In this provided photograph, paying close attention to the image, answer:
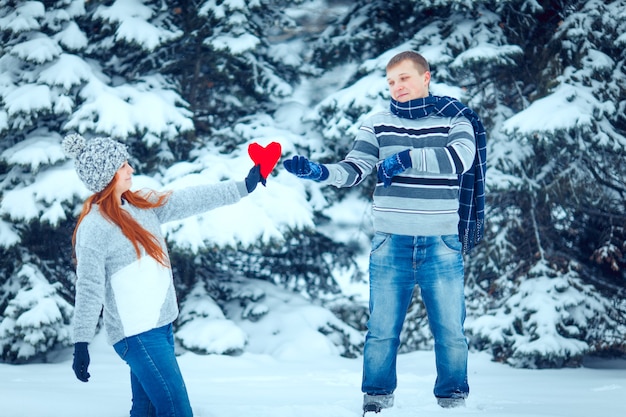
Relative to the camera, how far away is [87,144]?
3.27m

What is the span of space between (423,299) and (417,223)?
1.42ft

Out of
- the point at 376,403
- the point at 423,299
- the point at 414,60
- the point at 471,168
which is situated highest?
the point at 414,60

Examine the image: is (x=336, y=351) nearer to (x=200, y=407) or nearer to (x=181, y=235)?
(x=181, y=235)

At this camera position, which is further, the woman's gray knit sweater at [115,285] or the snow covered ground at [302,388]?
the snow covered ground at [302,388]

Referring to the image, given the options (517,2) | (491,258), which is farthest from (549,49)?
(491,258)

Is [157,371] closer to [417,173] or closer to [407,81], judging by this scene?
[417,173]

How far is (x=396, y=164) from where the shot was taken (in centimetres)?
350

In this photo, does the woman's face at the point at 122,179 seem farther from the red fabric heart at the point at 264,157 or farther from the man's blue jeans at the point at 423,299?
the man's blue jeans at the point at 423,299

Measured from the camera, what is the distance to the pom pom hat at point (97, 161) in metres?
3.21

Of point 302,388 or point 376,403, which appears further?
point 302,388

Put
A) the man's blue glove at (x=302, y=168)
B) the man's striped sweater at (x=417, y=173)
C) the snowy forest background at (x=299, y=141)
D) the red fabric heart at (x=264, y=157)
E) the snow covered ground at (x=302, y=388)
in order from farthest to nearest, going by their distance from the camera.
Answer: the snowy forest background at (x=299, y=141)
the snow covered ground at (x=302, y=388)
the man's striped sweater at (x=417, y=173)
the red fabric heart at (x=264, y=157)
the man's blue glove at (x=302, y=168)

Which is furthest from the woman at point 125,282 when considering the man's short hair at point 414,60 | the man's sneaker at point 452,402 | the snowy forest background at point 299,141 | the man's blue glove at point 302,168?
the snowy forest background at point 299,141

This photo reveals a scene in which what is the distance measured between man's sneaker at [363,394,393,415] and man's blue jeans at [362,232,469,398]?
0.09 ft

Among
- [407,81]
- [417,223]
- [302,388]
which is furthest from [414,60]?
[302,388]
